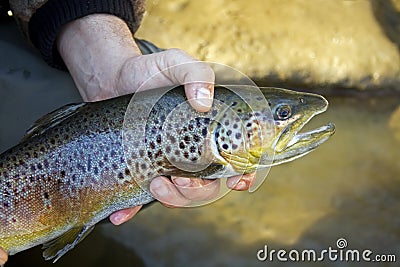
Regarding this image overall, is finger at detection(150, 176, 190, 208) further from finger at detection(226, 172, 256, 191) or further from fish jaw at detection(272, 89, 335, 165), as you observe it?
fish jaw at detection(272, 89, 335, 165)

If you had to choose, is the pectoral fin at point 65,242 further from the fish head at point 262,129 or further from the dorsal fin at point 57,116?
the fish head at point 262,129

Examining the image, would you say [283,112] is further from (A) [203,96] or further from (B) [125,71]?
(B) [125,71]

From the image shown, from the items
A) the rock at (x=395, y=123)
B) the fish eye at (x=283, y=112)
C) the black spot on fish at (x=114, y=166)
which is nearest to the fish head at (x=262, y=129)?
the fish eye at (x=283, y=112)

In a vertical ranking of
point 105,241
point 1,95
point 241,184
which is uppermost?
point 1,95

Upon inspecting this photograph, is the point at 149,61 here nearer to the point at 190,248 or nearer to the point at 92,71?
the point at 92,71

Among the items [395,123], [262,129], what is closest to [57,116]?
[262,129]

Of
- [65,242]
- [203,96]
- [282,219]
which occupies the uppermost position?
[203,96]

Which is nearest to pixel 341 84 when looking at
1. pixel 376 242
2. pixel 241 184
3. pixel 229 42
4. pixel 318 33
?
pixel 318 33
